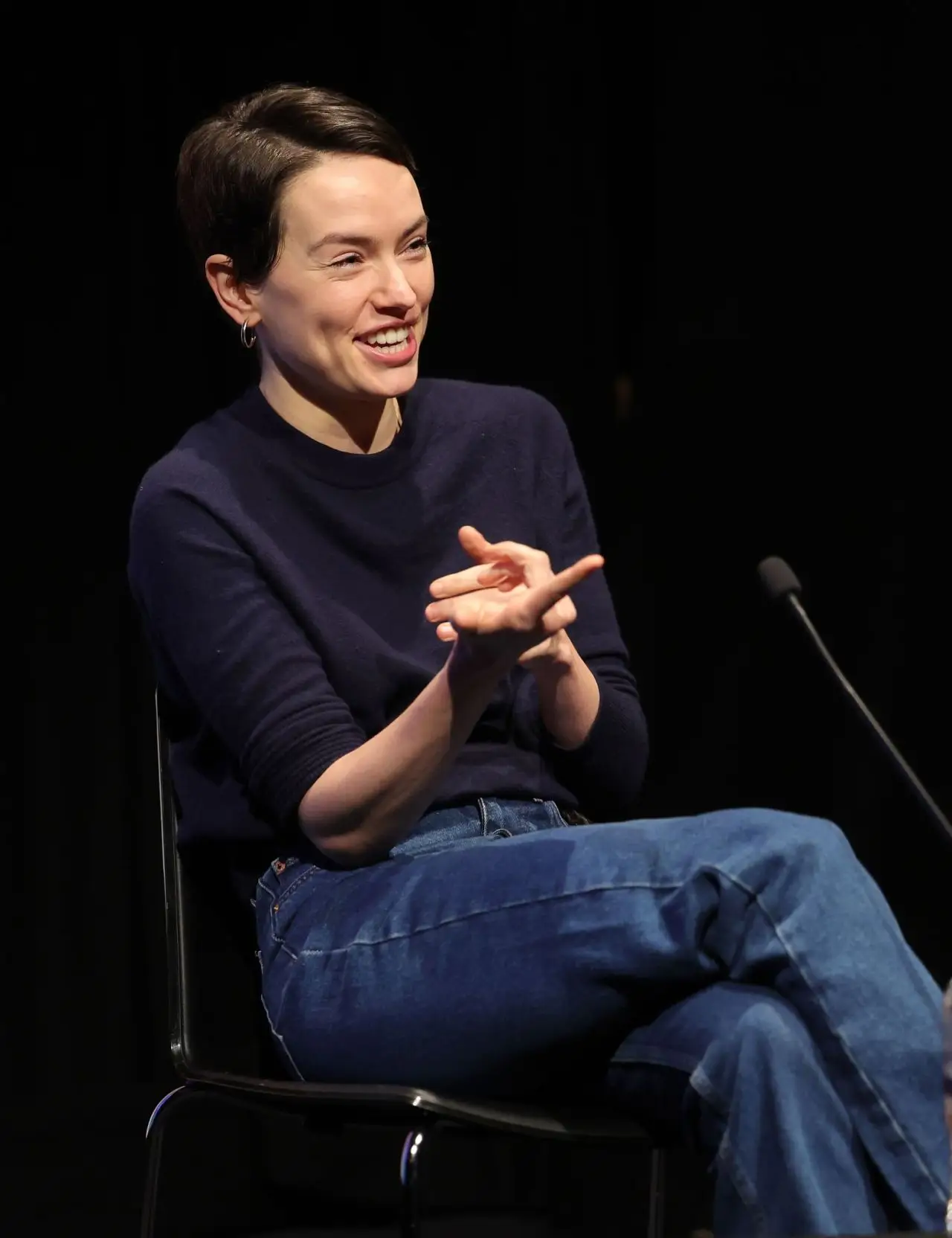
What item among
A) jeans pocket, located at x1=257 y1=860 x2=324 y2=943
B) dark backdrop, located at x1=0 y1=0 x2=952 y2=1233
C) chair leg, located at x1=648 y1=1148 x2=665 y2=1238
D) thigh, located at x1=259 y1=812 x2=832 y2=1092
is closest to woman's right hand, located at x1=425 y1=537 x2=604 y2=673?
thigh, located at x1=259 y1=812 x2=832 y2=1092

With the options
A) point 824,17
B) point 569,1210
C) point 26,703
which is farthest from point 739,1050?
point 824,17

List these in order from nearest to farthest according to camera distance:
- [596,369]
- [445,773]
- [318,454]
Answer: [445,773]
[318,454]
[596,369]

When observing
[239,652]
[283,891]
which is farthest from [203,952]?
[239,652]

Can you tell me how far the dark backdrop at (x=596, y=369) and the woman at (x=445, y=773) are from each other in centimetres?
97

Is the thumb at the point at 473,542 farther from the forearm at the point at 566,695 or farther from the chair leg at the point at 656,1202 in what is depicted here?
the chair leg at the point at 656,1202

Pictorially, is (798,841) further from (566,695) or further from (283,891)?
(283,891)

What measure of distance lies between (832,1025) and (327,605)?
61 cm

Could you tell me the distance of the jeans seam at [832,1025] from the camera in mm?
1080

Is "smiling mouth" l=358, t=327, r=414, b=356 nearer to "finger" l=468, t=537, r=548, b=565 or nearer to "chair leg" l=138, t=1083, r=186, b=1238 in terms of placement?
"finger" l=468, t=537, r=548, b=565

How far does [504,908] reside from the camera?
124 centimetres

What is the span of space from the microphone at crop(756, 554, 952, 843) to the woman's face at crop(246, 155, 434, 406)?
15.1 inches

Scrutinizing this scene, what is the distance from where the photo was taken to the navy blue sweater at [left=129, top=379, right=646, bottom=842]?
142 centimetres

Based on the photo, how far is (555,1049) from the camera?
4.08ft

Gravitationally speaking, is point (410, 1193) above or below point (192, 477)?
below
